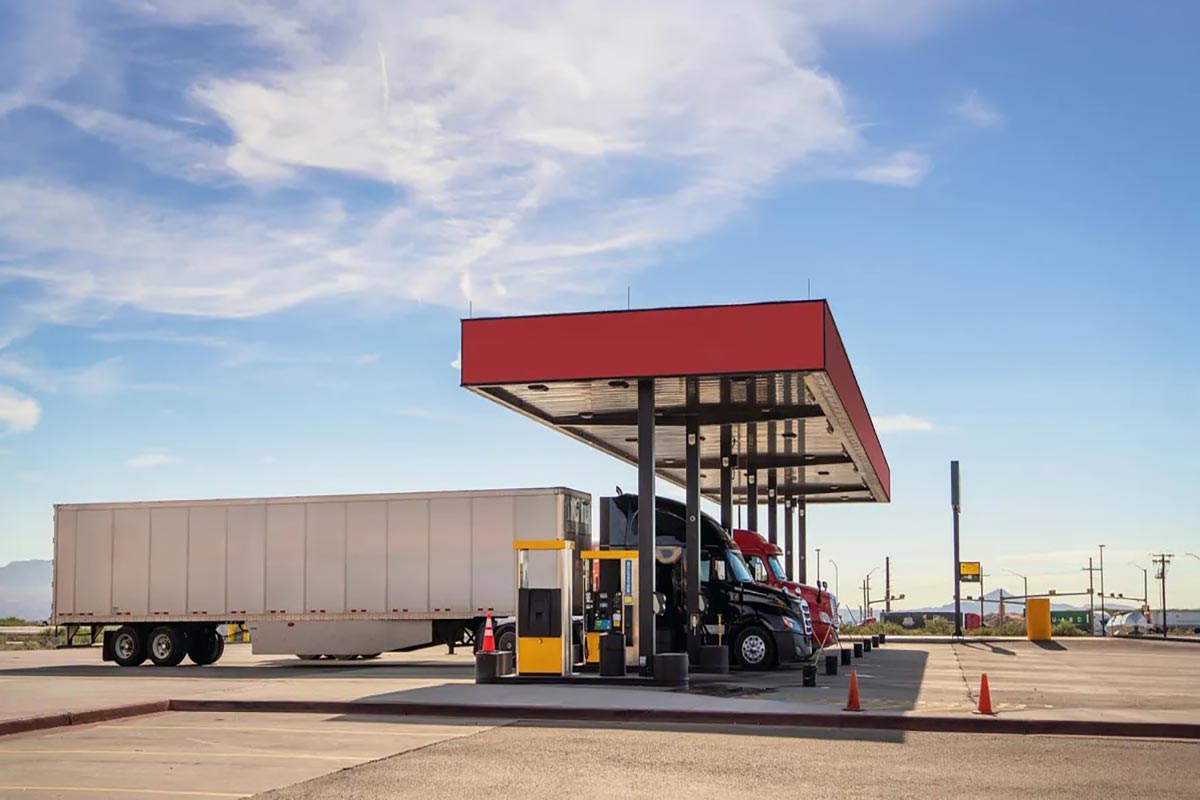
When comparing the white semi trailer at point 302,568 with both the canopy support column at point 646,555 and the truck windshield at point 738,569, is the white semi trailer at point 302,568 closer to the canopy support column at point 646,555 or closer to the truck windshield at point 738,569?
the truck windshield at point 738,569

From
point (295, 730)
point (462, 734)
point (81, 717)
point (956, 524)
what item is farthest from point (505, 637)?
point (956, 524)

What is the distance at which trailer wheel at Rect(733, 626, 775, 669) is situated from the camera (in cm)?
2612

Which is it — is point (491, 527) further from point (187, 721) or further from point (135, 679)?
point (187, 721)

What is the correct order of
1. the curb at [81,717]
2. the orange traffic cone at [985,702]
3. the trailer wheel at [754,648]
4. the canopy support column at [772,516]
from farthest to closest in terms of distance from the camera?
the canopy support column at [772,516], the trailer wheel at [754,648], the orange traffic cone at [985,702], the curb at [81,717]

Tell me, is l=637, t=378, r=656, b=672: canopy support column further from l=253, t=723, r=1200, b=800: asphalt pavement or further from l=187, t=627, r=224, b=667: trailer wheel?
l=187, t=627, r=224, b=667: trailer wheel

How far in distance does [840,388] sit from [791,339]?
351 centimetres

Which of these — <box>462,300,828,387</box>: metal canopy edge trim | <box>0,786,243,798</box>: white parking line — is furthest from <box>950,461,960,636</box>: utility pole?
<box>0,786,243,798</box>: white parking line

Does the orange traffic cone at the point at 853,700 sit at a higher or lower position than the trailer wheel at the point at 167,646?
higher

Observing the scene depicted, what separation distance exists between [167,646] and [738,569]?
13764 mm

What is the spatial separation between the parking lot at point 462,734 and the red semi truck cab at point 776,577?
2.47m

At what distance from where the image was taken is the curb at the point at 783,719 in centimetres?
1602

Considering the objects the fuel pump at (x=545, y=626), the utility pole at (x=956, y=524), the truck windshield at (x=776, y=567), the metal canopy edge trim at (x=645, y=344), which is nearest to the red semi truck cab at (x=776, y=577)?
the truck windshield at (x=776, y=567)

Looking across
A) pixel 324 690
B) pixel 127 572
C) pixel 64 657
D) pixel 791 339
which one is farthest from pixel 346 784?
pixel 64 657

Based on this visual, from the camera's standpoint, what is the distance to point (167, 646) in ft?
102
